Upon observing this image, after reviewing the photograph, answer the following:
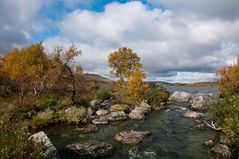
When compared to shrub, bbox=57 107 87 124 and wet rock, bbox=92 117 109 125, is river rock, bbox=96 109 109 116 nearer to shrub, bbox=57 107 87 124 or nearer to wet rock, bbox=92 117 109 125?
wet rock, bbox=92 117 109 125

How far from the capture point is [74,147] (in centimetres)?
2492

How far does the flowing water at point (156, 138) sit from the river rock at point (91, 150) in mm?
632

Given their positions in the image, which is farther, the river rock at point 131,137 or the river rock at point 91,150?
the river rock at point 131,137

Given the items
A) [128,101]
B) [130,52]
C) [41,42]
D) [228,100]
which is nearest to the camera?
[228,100]

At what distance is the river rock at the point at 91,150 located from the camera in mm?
24000

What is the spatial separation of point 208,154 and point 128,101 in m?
35.0

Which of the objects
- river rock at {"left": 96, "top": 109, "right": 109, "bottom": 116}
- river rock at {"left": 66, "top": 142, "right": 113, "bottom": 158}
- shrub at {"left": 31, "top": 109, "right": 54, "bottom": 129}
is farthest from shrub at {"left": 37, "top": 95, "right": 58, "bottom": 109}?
river rock at {"left": 66, "top": 142, "right": 113, "bottom": 158}

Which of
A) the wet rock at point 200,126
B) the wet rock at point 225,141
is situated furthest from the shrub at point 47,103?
the wet rock at point 225,141

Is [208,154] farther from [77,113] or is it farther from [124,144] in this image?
[77,113]

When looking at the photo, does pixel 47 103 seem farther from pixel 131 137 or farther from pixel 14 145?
pixel 14 145

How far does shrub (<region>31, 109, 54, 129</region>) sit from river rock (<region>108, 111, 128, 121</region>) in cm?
946

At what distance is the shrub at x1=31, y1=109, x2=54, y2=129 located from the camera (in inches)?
1390

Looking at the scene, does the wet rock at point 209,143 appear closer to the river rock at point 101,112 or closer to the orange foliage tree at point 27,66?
the river rock at point 101,112

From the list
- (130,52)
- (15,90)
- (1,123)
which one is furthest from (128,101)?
(1,123)
